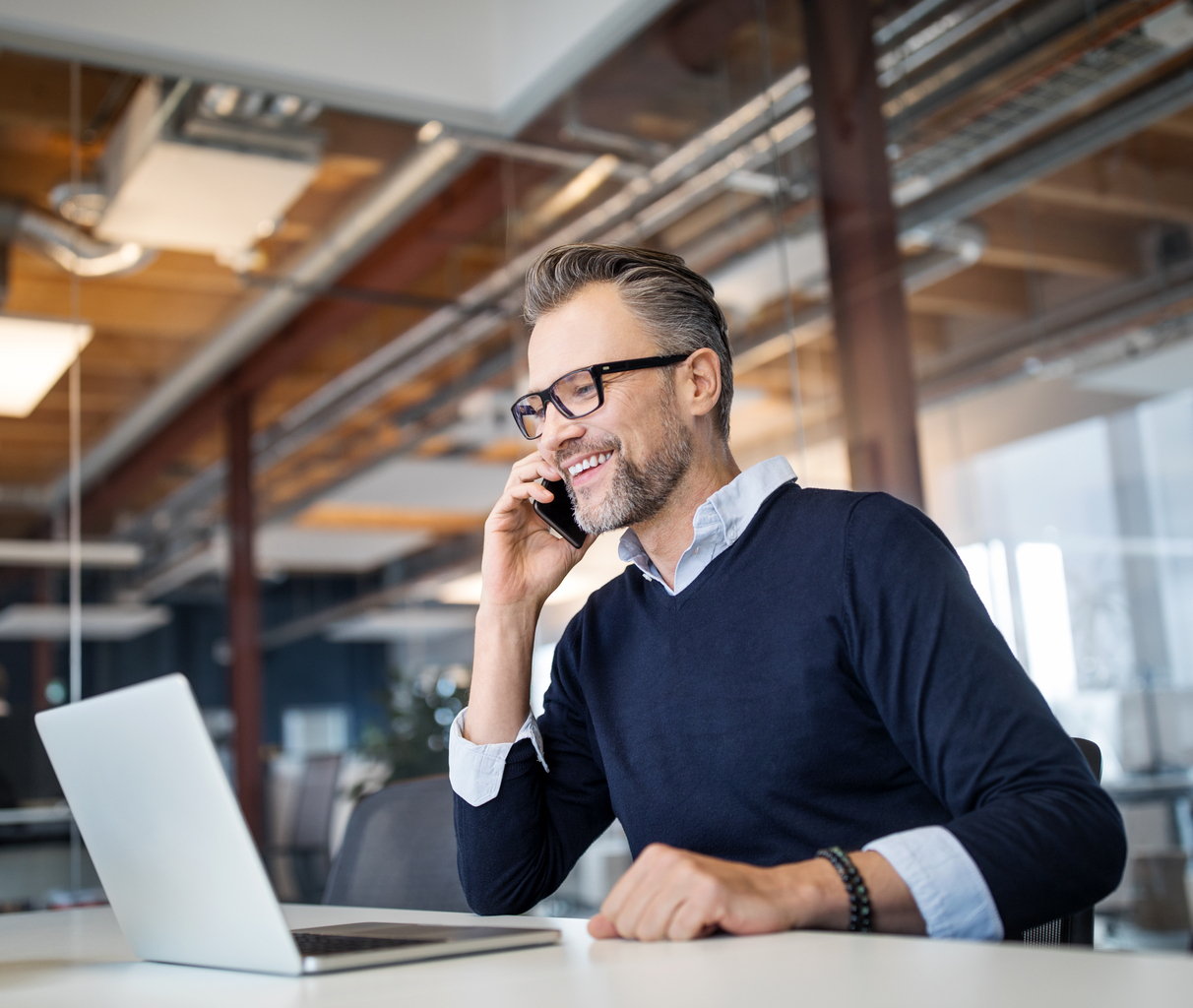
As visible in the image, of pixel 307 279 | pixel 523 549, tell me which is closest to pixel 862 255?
pixel 307 279

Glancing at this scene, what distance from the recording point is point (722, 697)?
1.45 meters

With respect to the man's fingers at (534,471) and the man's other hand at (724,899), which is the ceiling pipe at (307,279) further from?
the man's other hand at (724,899)

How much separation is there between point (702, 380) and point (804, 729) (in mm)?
553

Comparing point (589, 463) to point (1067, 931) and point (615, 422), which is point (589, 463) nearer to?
point (615, 422)

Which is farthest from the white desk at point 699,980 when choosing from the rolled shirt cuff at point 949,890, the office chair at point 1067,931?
the office chair at point 1067,931

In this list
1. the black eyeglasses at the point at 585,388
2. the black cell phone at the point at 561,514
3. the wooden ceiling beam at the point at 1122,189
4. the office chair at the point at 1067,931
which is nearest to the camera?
the office chair at the point at 1067,931

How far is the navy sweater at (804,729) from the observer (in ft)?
3.81

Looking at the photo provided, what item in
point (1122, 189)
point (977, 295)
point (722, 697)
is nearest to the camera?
point (722, 697)

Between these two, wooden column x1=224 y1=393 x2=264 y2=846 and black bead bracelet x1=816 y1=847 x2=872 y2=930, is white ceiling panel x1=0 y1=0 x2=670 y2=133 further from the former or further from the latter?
black bead bracelet x1=816 y1=847 x2=872 y2=930

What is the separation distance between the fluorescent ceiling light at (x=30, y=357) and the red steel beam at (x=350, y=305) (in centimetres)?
37

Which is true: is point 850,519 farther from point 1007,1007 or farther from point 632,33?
point 632,33

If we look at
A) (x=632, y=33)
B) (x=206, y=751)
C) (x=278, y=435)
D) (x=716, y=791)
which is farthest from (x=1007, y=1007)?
(x=278, y=435)

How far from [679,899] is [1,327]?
3.62m

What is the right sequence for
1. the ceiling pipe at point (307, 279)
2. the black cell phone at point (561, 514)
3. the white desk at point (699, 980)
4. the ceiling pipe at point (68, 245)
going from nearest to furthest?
1. the white desk at point (699, 980)
2. the black cell phone at point (561, 514)
3. the ceiling pipe at point (68, 245)
4. the ceiling pipe at point (307, 279)
